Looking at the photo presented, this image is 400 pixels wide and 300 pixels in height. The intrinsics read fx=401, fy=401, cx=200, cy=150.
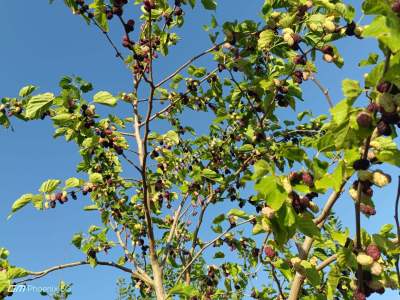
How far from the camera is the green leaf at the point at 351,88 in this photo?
2.28 metres

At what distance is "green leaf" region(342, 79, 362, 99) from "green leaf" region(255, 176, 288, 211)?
2.10 feet

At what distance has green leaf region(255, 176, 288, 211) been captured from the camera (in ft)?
7.74

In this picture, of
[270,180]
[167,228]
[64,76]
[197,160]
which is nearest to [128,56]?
[64,76]

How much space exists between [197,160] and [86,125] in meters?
3.83

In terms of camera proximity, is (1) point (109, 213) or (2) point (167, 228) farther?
(2) point (167, 228)

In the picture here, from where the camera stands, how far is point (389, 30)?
1883 millimetres

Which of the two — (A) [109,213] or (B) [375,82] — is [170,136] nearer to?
(A) [109,213]

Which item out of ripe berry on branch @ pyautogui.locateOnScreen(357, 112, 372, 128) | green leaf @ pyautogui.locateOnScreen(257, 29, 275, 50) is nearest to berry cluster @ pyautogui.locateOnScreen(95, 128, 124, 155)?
green leaf @ pyautogui.locateOnScreen(257, 29, 275, 50)

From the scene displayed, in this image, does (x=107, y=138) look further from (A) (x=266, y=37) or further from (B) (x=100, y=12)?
(A) (x=266, y=37)

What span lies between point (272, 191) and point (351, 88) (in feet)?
2.44

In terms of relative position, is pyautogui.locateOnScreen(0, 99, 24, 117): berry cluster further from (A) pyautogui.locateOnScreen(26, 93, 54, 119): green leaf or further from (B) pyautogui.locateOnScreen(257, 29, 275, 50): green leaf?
(B) pyautogui.locateOnScreen(257, 29, 275, 50): green leaf

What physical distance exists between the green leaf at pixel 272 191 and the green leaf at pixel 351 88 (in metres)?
0.64

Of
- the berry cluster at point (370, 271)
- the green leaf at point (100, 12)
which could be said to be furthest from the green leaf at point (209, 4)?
the berry cluster at point (370, 271)

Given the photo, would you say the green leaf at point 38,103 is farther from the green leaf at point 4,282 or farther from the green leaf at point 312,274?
the green leaf at point 312,274
